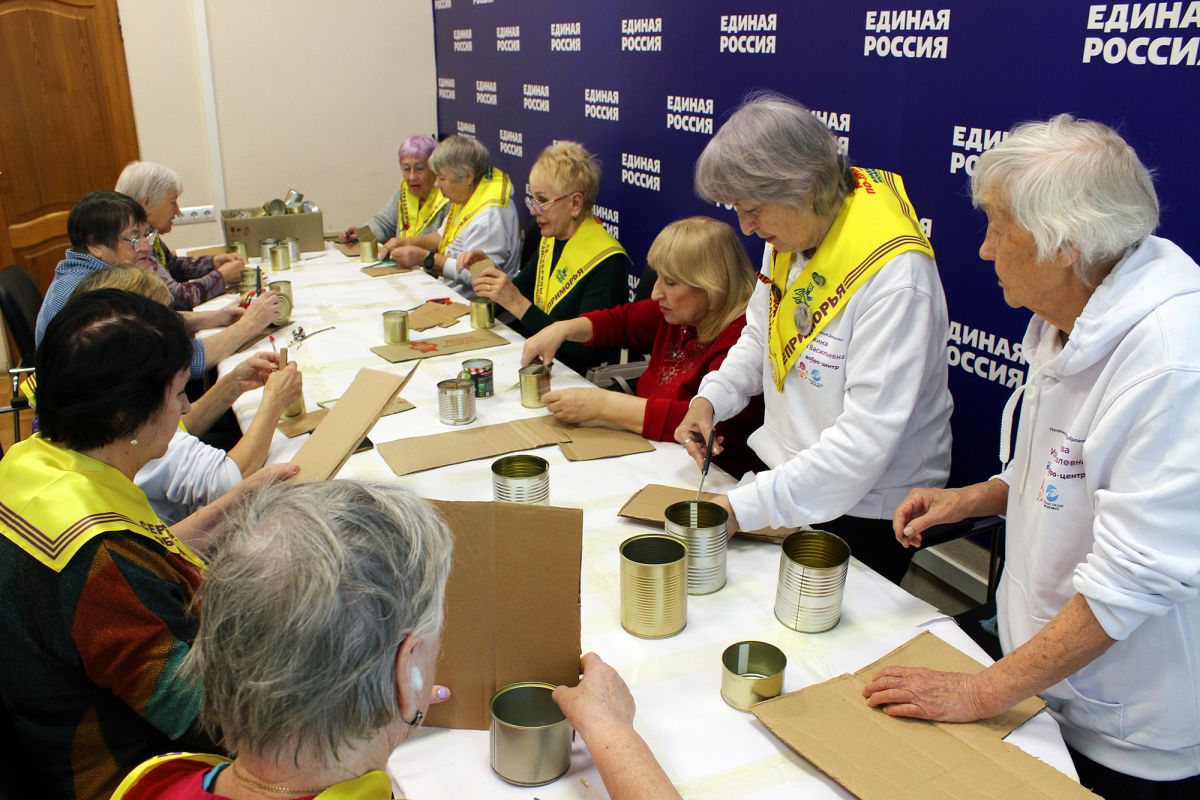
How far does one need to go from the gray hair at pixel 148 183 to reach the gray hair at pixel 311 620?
3.29 metres

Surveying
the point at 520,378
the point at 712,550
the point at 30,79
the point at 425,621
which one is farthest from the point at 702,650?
the point at 30,79

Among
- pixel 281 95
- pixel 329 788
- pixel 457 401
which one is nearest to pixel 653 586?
pixel 329 788

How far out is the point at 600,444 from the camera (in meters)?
2.03

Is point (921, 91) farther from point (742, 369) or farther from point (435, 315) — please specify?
point (435, 315)

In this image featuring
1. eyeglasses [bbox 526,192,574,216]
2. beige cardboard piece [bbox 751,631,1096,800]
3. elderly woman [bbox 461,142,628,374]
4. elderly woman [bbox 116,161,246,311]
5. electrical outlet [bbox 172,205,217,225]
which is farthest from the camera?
electrical outlet [bbox 172,205,217,225]

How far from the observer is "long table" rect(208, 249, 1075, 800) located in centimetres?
108

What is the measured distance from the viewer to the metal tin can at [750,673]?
116 cm

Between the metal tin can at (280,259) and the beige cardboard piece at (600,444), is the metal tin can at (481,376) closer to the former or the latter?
the beige cardboard piece at (600,444)

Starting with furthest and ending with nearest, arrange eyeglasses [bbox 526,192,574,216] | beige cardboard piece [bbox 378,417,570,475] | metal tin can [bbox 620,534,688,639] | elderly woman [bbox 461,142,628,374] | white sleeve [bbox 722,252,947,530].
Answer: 1. eyeglasses [bbox 526,192,574,216]
2. elderly woman [bbox 461,142,628,374]
3. beige cardboard piece [bbox 378,417,570,475]
4. white sleeve [bbox 722,252,947,530]
5. metal tin can [bbox 620,534,688,639]

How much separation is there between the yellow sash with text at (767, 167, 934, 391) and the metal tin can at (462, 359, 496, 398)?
2.71ft

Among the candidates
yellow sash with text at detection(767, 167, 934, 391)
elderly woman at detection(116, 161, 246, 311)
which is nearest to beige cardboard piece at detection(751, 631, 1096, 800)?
yellow sash with text at detection(767, 167, 934, 391)

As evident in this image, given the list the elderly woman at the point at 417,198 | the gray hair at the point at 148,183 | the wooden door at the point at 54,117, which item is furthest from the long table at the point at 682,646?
the wooden door at the point at 54,117

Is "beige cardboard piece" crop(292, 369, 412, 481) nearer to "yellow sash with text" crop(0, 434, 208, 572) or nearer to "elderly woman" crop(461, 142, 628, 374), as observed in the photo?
"yellow sash with text" crop(0, 434, 208, 572)

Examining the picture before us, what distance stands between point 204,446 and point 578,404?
84 cm
